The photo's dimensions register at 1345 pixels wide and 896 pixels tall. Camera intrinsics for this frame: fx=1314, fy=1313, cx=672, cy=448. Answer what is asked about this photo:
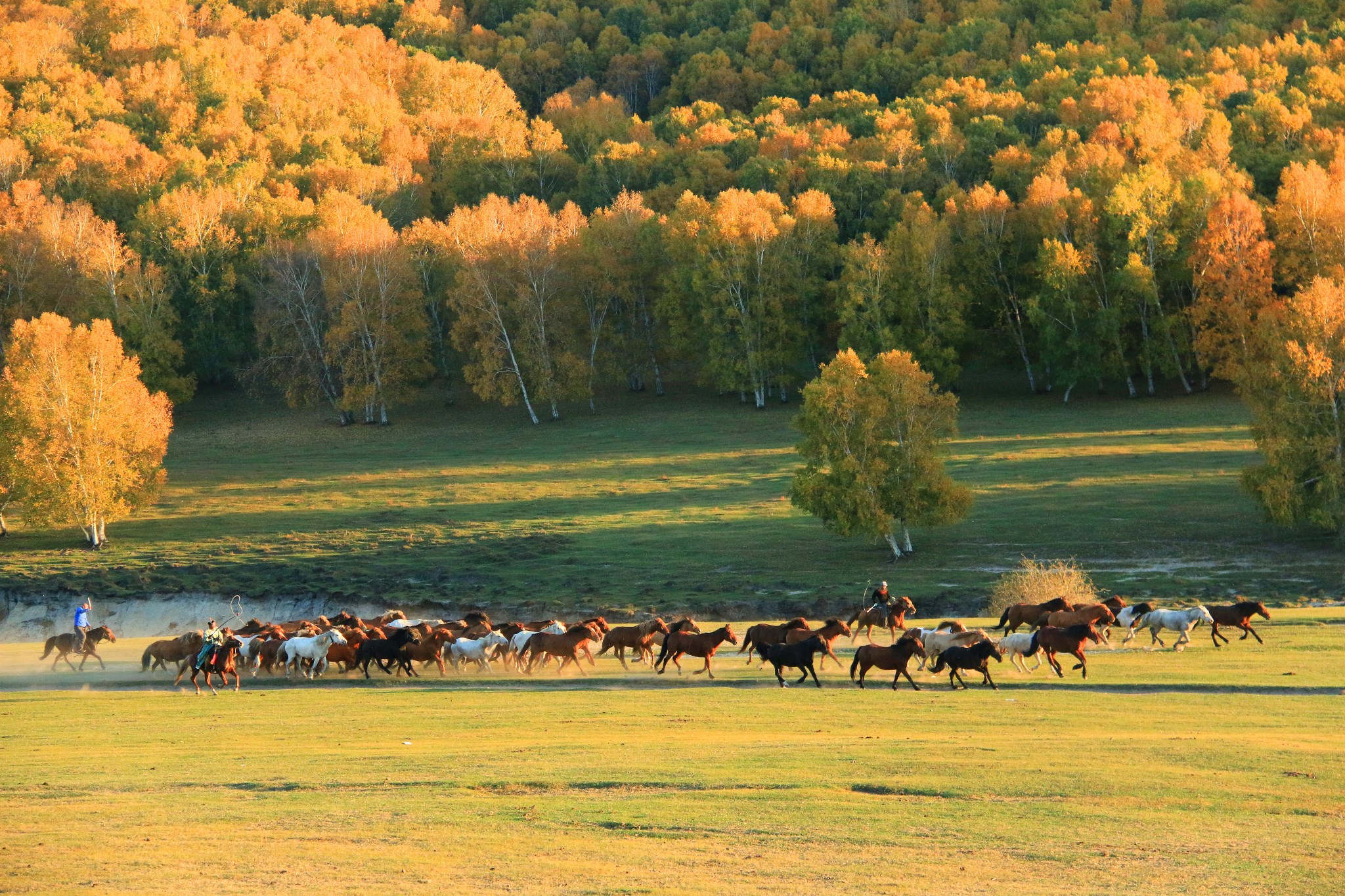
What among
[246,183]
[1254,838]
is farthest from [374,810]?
[246,183]

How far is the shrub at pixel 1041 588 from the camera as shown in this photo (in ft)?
132

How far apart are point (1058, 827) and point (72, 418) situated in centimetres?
5729

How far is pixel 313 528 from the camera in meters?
62.2

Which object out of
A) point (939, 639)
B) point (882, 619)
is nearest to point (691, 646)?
point (939, 639)

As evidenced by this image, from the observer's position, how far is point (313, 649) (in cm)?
3300

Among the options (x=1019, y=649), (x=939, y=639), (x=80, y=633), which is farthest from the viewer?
(x=80, y=633)

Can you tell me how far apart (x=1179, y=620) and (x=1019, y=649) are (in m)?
5.02

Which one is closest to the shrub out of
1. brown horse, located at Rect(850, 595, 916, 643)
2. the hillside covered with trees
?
brown horse, located at Rect(850, 595, 916, 643)

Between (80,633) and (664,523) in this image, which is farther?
(664,523)

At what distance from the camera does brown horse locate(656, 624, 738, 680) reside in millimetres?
30609

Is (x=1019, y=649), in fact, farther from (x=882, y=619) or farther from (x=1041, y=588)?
(x=1041, y=588)

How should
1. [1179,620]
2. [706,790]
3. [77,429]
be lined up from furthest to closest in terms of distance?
[77,429]
[1179,620]
[706,790]

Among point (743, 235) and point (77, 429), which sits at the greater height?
point (743, 235)

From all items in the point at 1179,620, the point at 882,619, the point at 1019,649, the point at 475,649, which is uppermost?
the point at 475,649
